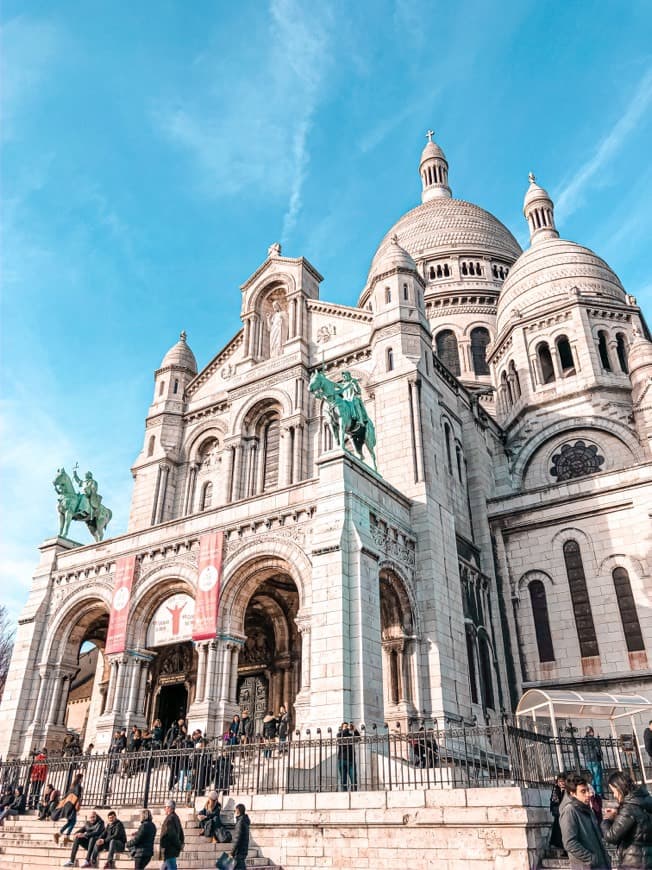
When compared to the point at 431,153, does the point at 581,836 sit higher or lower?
lower

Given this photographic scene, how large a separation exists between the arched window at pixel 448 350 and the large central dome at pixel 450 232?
7967 millimetres

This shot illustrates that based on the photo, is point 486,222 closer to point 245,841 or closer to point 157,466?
point 157,466

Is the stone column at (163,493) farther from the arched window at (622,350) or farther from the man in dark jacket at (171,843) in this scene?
the arched window at (622,350)

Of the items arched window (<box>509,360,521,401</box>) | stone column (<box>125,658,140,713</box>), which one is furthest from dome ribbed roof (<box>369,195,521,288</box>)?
stone column (<box>125,658,140,713</box>)

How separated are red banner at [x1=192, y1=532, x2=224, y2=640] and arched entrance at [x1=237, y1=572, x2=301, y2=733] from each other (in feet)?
5.84

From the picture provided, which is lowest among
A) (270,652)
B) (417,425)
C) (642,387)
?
(270,652)

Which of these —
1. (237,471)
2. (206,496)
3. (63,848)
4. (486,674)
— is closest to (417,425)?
(237,471)

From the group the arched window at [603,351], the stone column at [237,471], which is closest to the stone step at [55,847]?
the stone column at [237,471]

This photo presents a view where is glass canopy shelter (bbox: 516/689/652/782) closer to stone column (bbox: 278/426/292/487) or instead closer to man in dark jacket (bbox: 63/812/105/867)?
man in dark jacket (bbox: 63/812/105/867)

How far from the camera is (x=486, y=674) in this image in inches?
1011

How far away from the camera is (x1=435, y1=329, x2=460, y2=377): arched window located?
4659 centimetres

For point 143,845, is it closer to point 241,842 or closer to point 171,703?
point 241,842

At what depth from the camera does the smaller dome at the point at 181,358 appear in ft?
118

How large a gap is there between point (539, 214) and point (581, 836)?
152 ft
